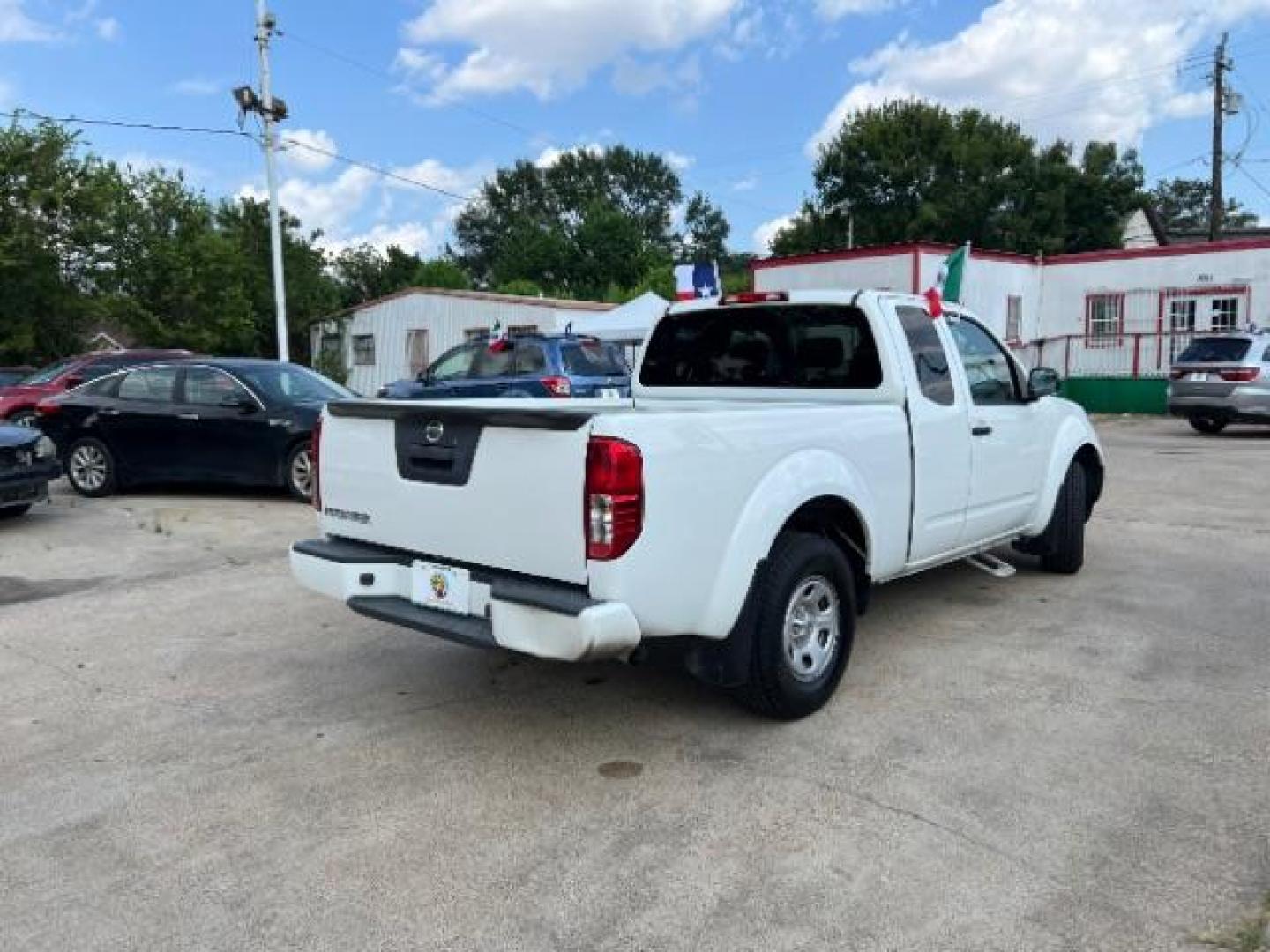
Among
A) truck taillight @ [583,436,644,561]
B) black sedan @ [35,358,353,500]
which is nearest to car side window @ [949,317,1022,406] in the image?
truck taillight @ [583,436,644,561]

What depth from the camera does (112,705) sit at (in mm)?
4617

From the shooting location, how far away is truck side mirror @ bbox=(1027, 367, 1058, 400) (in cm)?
603

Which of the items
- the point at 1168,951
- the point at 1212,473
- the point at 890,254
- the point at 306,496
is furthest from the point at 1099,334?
the point at 1168,951

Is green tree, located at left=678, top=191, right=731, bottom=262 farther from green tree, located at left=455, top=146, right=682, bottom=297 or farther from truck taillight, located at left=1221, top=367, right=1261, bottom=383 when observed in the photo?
truck taillight, located at left=1221, top=367, right=1261, bottom=383

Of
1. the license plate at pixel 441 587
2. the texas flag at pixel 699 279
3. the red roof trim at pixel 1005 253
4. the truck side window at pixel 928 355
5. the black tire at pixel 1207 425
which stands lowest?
the black tire at pixel 1207 425

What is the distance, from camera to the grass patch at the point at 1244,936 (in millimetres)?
2645

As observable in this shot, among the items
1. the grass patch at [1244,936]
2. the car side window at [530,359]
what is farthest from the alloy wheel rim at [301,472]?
the grass patch at [1244,936]

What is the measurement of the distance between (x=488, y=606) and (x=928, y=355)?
2706 millimetres

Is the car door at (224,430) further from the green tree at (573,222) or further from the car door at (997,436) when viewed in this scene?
the green tree at (573,222)

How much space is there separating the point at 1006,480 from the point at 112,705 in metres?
4.70

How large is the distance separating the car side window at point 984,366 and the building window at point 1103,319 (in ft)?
67.1

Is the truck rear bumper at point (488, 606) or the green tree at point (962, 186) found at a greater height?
the green tree at point (962, 186)

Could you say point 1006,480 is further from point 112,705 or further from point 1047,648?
point 112,705

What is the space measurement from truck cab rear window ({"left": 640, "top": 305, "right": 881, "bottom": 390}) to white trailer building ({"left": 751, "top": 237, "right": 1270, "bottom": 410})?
17261 mm
